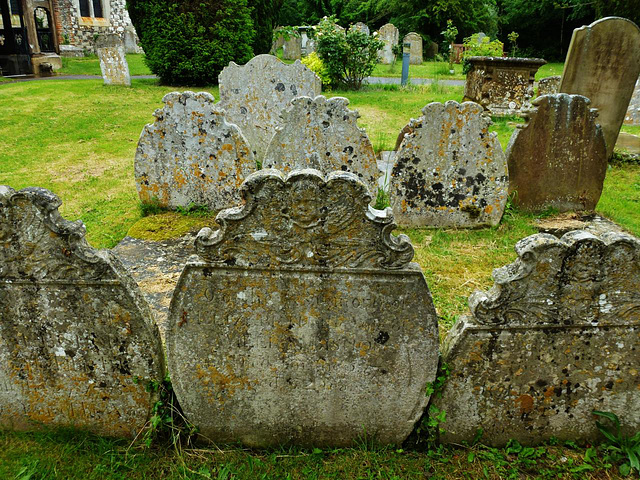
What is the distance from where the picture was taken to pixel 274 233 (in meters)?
2.23

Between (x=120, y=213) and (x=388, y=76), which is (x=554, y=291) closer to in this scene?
(x=120, y=213)

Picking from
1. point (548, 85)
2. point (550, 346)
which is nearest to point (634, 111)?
point (548, 85)

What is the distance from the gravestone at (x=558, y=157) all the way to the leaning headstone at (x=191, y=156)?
3.06 m

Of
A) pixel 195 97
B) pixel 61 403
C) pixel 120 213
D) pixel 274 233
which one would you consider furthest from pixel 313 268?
pixel 120 213

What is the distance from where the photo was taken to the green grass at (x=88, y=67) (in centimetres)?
1967

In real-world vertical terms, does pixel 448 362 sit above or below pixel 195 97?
below

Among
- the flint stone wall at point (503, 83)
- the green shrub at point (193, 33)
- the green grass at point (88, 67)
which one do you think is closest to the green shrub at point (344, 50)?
the green shrub at point (193, 33)

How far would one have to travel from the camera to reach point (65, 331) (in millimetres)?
2432

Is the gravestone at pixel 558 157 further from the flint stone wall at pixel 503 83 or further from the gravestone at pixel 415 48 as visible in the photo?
the gravestone at pixel 415 48

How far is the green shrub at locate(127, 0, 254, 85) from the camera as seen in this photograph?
47.5 ft

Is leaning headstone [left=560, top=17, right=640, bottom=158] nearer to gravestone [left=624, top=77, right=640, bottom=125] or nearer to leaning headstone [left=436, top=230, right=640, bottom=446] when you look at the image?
gravestone [left=624, top=77, right=640, bottom=125]

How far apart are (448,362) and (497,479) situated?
0.61 metres

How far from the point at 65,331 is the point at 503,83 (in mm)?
10746

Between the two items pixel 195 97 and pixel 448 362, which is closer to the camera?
pixel 448 362
